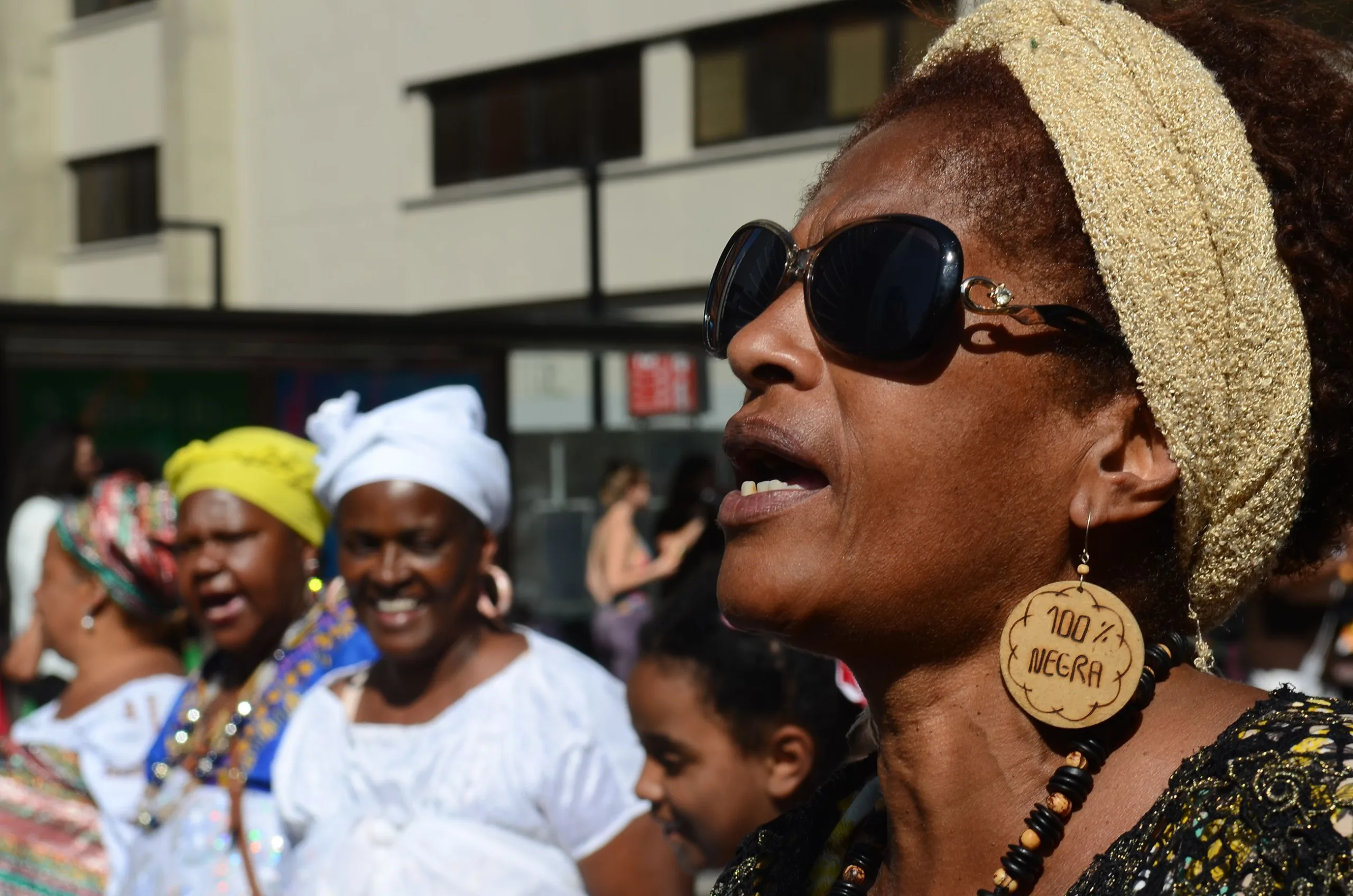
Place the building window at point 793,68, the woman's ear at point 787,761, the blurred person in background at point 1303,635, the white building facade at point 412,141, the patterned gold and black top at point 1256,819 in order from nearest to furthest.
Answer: the patterned gold and black top at point 1256,819 → the woman's ear at point 787,761 → the blurred person in background at point 1303,635 → the building window at point 793,68 → the white building facade at point 412,141

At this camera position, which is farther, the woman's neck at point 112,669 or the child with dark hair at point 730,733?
the woman's neck at point 112,669

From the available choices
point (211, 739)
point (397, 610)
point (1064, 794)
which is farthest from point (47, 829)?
point (1064, 794)

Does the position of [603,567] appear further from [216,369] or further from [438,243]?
[438,243]

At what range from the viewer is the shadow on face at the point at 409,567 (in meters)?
3.96

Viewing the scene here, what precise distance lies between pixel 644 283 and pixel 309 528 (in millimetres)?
13928

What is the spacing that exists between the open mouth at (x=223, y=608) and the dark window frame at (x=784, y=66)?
13078 mm

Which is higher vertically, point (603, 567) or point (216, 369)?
point (216, 369)

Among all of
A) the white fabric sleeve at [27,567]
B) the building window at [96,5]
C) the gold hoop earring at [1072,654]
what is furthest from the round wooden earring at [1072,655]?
the building window at [96,5]

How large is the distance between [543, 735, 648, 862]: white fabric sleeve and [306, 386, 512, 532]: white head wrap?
80 cm

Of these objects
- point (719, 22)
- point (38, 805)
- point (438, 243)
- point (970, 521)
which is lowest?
point (38, 805)

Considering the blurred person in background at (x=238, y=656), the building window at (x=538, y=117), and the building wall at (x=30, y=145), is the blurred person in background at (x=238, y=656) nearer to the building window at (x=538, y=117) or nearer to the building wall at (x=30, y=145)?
the building window at (x=538, y=117)

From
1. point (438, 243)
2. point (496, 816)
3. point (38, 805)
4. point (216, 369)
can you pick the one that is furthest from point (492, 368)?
point (438, 243)

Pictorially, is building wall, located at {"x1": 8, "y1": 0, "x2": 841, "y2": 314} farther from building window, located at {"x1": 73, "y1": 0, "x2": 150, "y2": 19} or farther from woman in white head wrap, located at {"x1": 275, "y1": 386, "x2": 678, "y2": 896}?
woman in white head wrap, located at {"x1": 275, "y1": 386, "x2": 678, "y2": 896}

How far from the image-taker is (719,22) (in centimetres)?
1770
